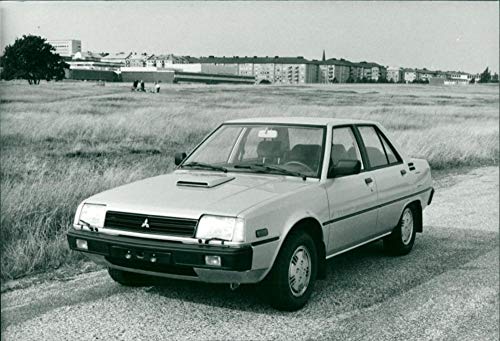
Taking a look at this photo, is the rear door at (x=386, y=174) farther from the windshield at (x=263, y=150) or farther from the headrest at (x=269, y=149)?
the headrest at (x=269, y=149)

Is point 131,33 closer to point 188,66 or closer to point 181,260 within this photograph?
point 188,66

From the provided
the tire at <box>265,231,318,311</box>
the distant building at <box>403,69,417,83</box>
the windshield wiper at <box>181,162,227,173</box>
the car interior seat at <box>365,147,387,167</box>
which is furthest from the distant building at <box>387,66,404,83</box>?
the tire at <box>265,231,318,311</box>

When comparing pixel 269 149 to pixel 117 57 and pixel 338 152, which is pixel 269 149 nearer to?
pixel 338 152

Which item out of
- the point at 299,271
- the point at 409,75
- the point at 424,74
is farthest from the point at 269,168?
the point at 424,74

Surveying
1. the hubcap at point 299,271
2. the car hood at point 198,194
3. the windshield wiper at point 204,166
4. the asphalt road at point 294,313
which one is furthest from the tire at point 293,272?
the windshield wiper at point 204,166

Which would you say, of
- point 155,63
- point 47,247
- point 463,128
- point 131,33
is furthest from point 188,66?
point 463,128

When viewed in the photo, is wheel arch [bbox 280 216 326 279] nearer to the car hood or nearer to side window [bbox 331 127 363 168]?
the car hood
